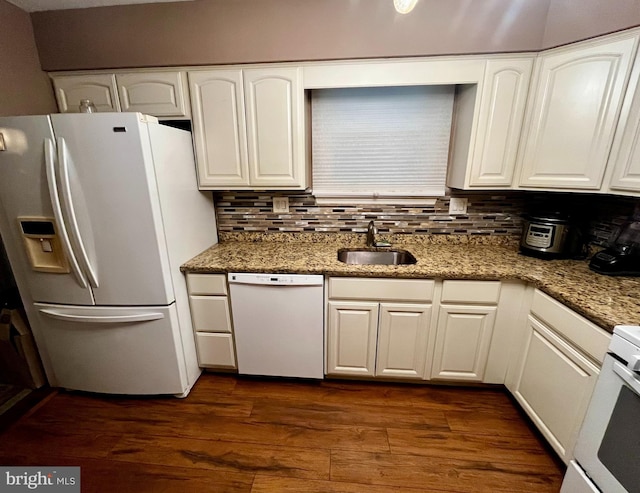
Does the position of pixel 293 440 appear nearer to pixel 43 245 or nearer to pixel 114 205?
pixel 114 205

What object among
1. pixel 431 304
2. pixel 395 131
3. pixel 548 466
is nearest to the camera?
→ pixel 548 466

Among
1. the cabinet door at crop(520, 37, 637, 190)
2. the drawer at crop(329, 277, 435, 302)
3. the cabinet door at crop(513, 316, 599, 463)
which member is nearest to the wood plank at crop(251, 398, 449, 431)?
the cabinet door at crop(513, 316, 599, 463)

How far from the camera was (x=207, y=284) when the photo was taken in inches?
68.1

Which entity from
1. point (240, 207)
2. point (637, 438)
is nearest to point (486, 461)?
point (637, 438)

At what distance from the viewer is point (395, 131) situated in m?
1.94

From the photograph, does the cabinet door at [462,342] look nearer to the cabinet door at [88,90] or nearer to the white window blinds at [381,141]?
the white window blinds at [381,141]

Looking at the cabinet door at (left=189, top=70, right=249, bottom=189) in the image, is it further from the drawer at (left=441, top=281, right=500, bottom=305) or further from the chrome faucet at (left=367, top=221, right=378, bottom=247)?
the drawer at (left=441, top=281, right=500, bottom=305)

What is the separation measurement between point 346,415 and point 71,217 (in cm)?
187

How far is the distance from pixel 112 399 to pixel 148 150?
1.63 meters

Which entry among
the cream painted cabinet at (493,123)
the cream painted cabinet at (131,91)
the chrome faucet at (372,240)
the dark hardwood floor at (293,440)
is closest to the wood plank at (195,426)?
the dark hardwood floor at (293,440)

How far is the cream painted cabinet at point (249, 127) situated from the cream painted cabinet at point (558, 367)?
1.54 m

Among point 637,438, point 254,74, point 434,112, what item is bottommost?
point 637,438

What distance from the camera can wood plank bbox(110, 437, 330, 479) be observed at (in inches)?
54.1

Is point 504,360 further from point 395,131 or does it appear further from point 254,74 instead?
point 254,74
